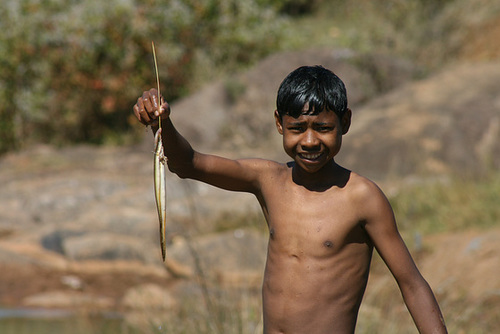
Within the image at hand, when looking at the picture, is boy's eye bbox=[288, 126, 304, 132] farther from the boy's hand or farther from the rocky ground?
the rocky ground

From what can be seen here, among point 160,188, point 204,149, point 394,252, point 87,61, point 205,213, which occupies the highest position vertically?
point 87,61

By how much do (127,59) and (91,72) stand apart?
2.02ft

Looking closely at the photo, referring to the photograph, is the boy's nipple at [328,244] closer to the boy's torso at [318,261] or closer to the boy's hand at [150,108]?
the boy's torso at [318,261]

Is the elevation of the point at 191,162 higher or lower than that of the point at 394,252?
higher

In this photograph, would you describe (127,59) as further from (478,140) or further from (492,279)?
(492,279)

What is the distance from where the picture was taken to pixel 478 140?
8219mm

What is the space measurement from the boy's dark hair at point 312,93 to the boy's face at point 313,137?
0.02 m

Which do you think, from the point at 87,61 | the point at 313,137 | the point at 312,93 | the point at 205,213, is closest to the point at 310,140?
the point at 313,137

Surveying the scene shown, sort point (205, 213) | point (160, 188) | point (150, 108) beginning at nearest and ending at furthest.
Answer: point (160, 188) < point (150, 108) < point (205, 213)

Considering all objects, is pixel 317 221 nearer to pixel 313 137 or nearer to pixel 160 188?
pixel 313 137

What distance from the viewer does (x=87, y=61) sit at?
→ 12641 mm

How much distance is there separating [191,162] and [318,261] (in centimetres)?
50

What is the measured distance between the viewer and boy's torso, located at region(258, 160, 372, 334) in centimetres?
252

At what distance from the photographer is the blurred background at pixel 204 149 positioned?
573 centimetres
